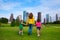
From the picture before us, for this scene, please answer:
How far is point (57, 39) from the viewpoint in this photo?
20.5 metres

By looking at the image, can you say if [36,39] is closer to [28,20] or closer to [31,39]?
[31,39]

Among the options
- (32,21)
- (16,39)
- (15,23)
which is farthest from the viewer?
(15,23)

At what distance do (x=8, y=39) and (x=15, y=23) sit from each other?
35.4 meters

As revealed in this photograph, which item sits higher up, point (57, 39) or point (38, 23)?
point (38, 23)

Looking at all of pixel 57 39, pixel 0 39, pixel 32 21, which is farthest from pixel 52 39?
pixel 0 39

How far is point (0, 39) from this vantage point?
19.6 metres

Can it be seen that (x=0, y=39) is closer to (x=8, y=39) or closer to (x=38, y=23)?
(x=8, y=39)

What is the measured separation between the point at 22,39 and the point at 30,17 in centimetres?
385

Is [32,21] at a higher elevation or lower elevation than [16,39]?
higher

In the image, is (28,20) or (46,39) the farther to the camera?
(28,20)

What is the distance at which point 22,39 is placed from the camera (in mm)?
19594

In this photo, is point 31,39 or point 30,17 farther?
point 30,17

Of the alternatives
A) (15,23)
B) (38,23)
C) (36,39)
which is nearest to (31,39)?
(36,39)

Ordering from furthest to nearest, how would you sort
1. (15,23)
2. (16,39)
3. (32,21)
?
(15,23)
(32,21)
(16,39)
